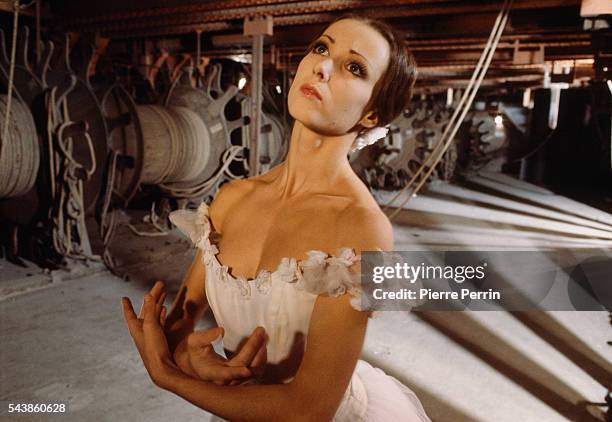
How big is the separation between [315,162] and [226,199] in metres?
0.36

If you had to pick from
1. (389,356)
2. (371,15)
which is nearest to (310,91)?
(389,356)

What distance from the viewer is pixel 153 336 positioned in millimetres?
1229

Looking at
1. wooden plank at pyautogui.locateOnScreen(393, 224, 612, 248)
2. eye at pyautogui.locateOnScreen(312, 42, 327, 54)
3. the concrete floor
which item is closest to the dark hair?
eye at pyautogui.locateOnScreen(312, 42, 327, 54)

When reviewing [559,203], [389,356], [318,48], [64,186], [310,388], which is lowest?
[559,203]

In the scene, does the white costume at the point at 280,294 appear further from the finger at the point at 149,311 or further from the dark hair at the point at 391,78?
the dark hair at the point at 391,78

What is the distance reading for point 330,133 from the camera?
1.30 meters

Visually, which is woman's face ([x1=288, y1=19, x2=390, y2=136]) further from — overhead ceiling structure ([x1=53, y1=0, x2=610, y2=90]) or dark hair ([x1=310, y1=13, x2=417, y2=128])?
overhead ceiling structure ([x1=53, y1=0, x2=610, y2=90])

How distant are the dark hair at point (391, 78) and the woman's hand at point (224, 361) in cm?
63

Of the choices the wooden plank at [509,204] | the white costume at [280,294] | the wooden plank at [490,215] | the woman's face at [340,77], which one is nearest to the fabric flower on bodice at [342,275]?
the white costume at [280,294]

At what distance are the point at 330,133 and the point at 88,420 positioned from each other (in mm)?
2686

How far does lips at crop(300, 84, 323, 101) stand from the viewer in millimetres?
1224

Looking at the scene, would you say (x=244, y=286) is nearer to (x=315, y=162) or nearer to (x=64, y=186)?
(x=315, y=162)

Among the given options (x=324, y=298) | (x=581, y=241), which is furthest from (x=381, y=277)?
(x=581, y=241)

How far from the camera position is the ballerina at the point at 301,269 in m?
1.10
